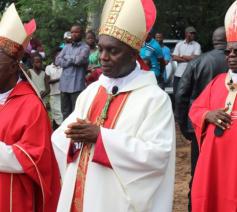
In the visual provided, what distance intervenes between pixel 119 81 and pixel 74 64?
664 cm

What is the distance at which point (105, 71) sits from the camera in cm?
394

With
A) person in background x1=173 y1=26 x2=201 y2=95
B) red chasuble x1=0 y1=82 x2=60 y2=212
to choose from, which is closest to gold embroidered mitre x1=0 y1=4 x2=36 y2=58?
red chasuble x1=0 y1=82 x2=60 y2=212

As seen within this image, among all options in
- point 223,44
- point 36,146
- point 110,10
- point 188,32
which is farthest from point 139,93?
point 188,32

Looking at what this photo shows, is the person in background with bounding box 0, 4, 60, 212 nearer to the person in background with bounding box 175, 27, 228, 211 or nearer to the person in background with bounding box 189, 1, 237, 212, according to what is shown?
the person in background with bounding box 189, 1, 237, 212

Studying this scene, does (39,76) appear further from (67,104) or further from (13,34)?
(13,34)

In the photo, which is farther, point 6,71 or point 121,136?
point 6,71

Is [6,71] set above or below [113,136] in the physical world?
above

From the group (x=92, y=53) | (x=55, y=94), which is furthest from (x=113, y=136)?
(x=55, y=94)

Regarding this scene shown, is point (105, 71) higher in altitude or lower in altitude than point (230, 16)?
lower

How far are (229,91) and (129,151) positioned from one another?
50.9 inches

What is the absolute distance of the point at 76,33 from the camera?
1062 centimetres

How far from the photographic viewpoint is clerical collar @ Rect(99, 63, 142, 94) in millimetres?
4023

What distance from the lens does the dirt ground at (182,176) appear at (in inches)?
300

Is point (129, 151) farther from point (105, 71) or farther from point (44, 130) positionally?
point (44, 130)
